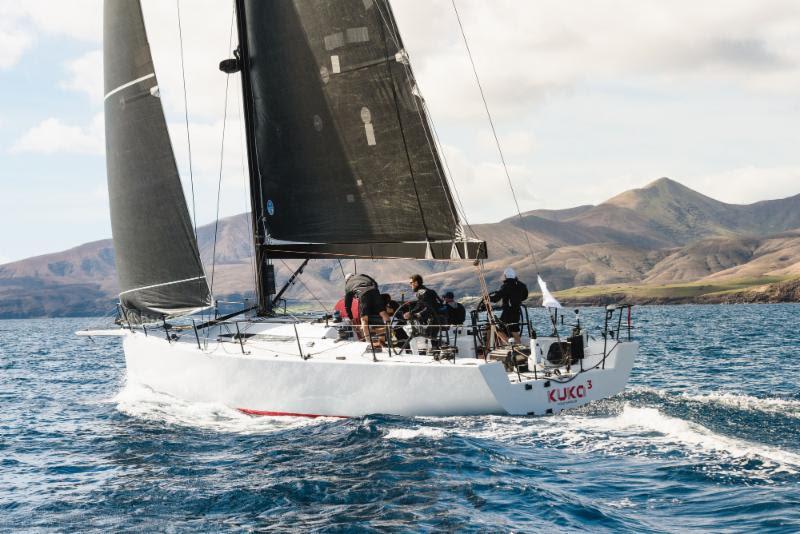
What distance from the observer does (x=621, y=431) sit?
12.4 metres

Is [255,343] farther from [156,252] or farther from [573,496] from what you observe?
[573,496]

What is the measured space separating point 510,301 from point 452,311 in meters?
1.24

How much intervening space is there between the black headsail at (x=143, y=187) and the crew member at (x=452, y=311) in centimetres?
551

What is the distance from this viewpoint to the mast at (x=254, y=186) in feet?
56.0

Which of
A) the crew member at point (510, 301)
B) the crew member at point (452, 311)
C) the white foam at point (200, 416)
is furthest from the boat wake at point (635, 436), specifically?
the white foam at point (200, 416)

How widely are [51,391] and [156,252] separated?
31.9 feet

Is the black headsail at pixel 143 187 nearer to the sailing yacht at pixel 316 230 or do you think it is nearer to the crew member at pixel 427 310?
the sailing yacht at pixel 316 230

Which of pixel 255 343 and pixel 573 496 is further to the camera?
pixel 255 343

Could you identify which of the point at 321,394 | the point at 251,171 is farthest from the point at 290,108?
the point at 321,394

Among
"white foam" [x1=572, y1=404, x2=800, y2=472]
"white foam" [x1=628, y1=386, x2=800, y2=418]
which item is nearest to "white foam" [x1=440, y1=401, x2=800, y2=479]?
"white foam" [x1=572, y1=404, x2=800, y2=472]

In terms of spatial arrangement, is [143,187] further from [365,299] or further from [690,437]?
[690,437]

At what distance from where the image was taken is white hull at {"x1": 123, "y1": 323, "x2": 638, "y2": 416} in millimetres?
13258

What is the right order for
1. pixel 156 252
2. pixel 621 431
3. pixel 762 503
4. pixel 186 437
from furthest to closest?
pixel 156 252, pixel 186 437, pixel 621 431, pixel 762 503

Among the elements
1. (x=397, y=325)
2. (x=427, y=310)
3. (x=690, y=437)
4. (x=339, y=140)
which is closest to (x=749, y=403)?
(x=690, y=437)
